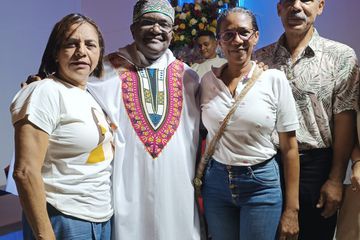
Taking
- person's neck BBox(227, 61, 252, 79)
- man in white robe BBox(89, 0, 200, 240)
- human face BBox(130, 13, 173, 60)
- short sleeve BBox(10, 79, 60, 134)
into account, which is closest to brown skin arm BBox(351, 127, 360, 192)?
person's neck BBox(227, 61, 252, 79)

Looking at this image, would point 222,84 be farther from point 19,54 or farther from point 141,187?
point 19,54

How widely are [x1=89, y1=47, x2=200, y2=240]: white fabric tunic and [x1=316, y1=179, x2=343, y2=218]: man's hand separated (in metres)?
0.57

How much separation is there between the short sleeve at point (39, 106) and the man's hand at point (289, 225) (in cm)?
99

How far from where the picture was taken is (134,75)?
1.98 meters

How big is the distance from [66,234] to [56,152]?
28 centimetres

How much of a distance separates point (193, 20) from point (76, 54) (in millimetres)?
3116

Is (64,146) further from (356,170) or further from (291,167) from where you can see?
(356,170)

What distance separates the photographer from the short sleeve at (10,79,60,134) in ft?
4.58

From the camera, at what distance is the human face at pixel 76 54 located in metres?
1.57

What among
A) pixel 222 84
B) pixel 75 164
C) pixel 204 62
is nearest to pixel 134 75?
pixel 222 84

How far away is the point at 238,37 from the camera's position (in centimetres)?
177

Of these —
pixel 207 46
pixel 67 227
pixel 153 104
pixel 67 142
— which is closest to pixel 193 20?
pixel 207 46

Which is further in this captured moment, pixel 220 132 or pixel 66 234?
pixel 220 132

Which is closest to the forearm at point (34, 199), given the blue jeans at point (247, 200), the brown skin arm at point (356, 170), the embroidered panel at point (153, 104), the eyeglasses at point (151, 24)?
the embroidered panel at point (153, 104)
